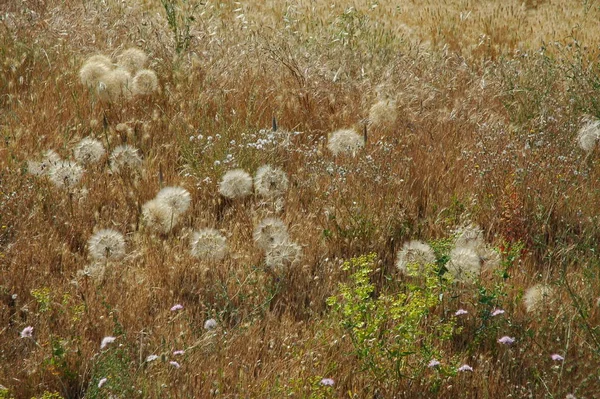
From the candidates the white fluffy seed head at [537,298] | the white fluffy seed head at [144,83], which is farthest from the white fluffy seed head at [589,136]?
the white fluffy seed head at [144,83]

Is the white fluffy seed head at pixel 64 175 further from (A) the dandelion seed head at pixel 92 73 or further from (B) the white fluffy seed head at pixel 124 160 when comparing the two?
(A) the dandelion seed head at pixel 92 73

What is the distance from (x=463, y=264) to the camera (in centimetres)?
336

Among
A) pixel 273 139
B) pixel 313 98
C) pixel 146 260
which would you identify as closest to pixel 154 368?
pixel 146 260

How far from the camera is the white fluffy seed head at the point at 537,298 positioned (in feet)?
10.6

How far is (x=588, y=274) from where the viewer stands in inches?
133

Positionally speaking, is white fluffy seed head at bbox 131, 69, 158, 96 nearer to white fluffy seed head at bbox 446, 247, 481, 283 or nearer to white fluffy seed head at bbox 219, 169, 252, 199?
white fluffy seed head at bbox 219, 169, 252, 199

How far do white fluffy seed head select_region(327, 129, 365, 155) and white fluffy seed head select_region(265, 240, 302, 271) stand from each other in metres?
1.07

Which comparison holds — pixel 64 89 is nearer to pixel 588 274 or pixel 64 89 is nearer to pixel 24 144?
pixel 24 144

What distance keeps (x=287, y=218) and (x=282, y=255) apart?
1.44ft

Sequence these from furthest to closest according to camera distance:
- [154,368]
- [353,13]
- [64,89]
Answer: [353,13] → [64,89] → [154,368]

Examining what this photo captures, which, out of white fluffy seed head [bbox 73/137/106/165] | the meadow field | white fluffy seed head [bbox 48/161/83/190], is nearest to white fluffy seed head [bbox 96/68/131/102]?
the meadow field

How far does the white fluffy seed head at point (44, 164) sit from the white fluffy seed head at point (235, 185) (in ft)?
3.25

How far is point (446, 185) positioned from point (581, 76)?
199 centimetres

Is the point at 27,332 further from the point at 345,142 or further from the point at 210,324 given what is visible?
the point at 345,142
